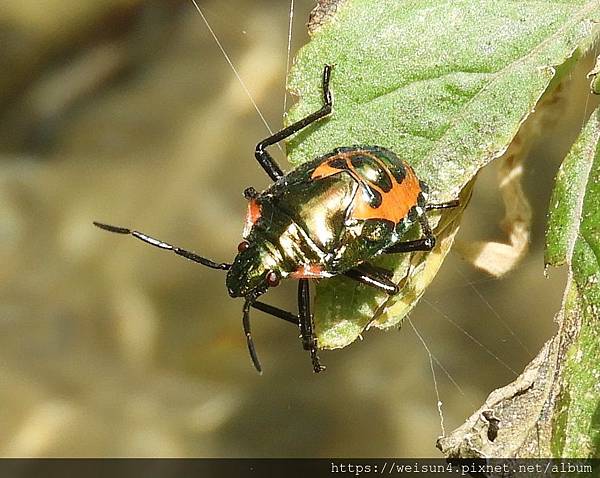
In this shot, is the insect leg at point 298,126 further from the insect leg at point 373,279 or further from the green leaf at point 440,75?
the insect leg at point 373,279

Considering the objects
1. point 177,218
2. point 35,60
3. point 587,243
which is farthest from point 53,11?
point 587,243

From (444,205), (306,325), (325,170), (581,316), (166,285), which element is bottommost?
(581,316)

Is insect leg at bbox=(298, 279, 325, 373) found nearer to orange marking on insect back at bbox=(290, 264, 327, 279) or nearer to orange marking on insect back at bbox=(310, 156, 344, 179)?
orange marking on insect back at bbox=(290, 264, 327, 279)

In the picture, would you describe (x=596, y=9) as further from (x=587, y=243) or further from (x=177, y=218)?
(x=177, y=218)

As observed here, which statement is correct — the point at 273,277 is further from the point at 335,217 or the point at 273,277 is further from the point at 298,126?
the point at 298,126

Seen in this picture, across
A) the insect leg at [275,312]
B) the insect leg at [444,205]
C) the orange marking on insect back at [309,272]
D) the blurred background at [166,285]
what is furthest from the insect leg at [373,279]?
the blurred background at [166,285]

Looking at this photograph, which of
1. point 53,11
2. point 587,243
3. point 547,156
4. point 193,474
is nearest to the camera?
point 587,243

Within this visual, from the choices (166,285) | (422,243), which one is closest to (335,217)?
(422,243)
